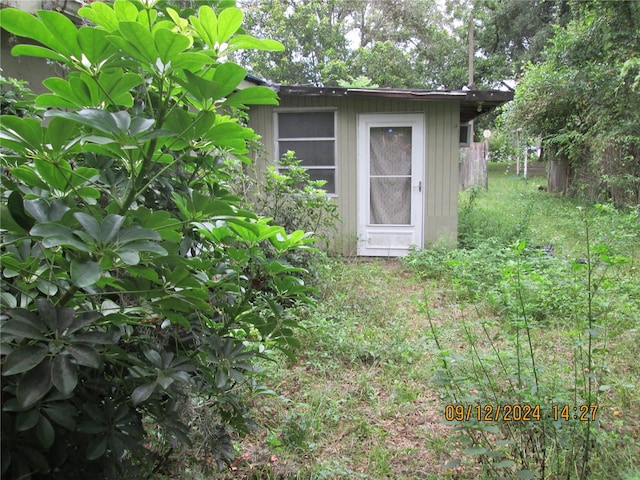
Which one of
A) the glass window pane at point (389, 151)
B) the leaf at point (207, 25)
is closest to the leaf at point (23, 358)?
the leaf at point (207, 25)

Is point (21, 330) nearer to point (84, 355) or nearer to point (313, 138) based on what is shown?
point (84, 355)

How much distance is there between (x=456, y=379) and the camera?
1.69m

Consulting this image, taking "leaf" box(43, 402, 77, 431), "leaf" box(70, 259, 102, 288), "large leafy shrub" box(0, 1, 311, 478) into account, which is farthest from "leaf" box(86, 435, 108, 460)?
"leaf" box(70, 259, 102, 288)

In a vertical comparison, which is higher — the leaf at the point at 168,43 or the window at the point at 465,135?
the window at the point at 465,135

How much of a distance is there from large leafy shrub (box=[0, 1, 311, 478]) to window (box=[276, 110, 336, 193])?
5106 mm

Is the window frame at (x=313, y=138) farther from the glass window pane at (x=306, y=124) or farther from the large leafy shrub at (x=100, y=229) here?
the large leafy shrub at (x=100, y=229)

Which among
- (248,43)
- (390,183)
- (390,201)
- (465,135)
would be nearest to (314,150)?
(390,183)

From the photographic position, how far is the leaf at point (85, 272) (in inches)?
26.7

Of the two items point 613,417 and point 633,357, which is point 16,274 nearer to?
point 613,417

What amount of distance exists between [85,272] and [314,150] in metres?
5.63

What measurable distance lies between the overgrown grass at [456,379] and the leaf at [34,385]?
122 cm

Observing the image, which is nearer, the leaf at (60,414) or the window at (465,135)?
the leaf at (60,414)

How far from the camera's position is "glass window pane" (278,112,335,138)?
A: 6.06 metres

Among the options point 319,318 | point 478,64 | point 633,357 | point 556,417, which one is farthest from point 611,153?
point 478,64
